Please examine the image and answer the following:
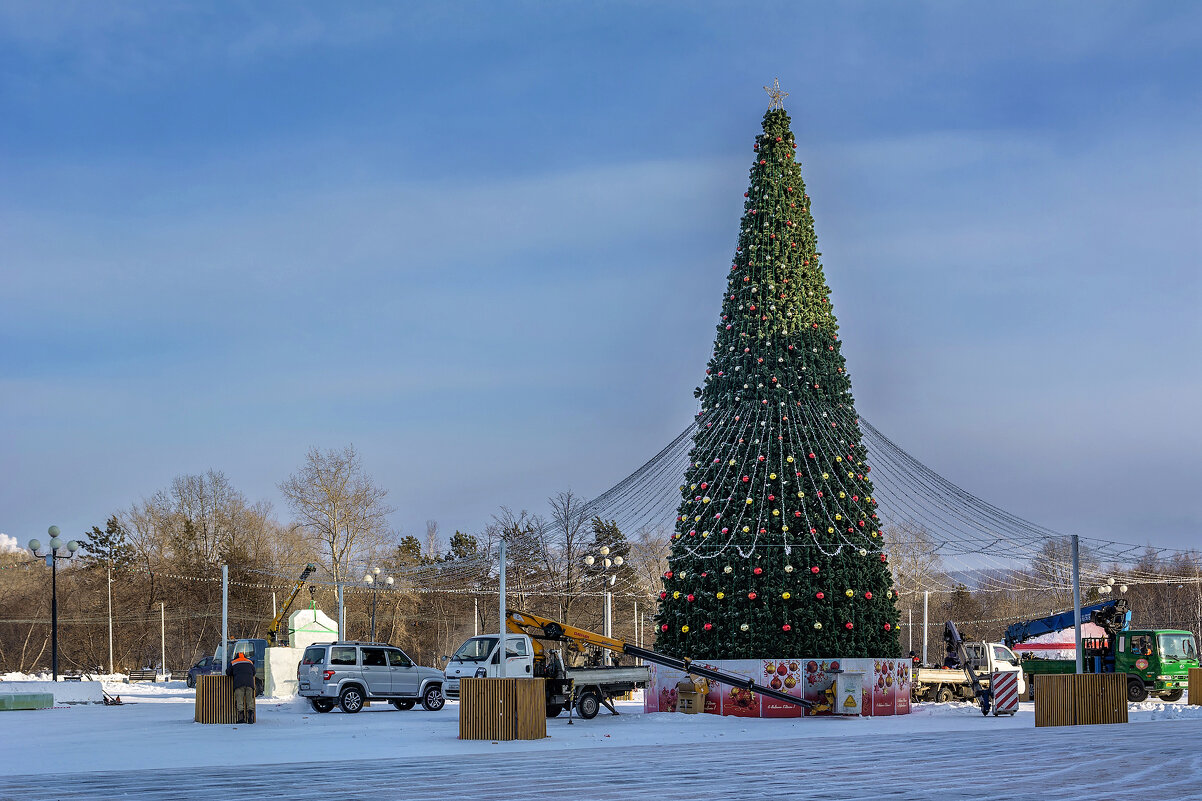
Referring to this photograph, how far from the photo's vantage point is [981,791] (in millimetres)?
12172

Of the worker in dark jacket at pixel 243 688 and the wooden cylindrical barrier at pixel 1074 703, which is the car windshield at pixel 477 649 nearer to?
the worker in dark jacket at pixel 243 688

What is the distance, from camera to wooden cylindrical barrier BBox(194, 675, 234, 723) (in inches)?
947

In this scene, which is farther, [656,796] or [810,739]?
[810,739]

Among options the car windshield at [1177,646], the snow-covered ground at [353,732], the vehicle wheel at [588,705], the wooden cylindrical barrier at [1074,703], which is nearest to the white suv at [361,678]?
the snow-covered ground at [353,732]

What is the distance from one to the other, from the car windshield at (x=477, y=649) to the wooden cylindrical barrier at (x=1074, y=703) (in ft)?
37.4

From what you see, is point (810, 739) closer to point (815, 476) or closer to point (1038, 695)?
point (1038, 695)

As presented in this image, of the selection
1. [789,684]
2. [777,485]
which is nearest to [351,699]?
[789,684]

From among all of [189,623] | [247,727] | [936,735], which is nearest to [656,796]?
[936,735]

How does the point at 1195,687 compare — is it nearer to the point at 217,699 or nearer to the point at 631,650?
the point at 631,650

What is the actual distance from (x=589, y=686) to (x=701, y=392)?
723cm

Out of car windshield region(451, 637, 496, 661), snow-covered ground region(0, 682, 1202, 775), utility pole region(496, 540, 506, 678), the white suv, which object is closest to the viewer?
snow-covered ground region(0, 682, 1202, 775)

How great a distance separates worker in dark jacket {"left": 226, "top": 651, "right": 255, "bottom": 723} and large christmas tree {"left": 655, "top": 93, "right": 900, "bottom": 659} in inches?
360

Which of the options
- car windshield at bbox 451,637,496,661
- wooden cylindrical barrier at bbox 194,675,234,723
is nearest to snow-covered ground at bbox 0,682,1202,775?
wooden cylindrical barrier at bbox 194,675,234,723

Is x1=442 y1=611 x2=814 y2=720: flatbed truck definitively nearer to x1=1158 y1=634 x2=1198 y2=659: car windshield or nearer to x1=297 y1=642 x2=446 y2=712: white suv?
x1=297 y1=642 x2=446 y2=712: white suv
